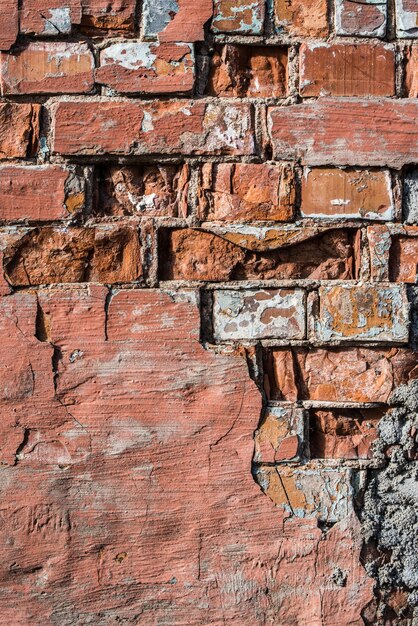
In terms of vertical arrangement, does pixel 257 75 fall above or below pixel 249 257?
above

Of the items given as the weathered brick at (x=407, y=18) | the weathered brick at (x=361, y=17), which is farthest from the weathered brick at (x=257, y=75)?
the weathered brick at (x=407, y=18)

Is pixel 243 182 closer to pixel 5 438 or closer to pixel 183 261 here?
pixel 183 261

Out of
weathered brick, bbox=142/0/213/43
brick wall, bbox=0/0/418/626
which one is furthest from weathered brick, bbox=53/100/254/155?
weathered brick, bbox=142/0/213/43

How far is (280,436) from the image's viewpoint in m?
1.16

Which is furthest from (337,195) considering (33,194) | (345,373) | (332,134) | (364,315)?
(33,194)

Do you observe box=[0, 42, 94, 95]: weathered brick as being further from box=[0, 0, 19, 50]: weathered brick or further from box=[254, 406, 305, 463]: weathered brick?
box=[254, 406, 305, 463]: weathered brick

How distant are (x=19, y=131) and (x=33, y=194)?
119 millimetres

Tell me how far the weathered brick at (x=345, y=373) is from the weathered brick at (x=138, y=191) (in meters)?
0.34

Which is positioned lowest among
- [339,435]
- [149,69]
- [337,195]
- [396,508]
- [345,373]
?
[396,508]

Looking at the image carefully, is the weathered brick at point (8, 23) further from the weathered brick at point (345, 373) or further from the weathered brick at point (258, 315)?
the weathered brick at point (345, 373)

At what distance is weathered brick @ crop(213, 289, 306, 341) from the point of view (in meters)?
1.18

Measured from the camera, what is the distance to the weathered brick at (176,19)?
118 cm

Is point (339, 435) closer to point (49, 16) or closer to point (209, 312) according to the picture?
point (209, 312)

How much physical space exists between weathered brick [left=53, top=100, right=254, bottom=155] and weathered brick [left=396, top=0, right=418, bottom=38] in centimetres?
34
